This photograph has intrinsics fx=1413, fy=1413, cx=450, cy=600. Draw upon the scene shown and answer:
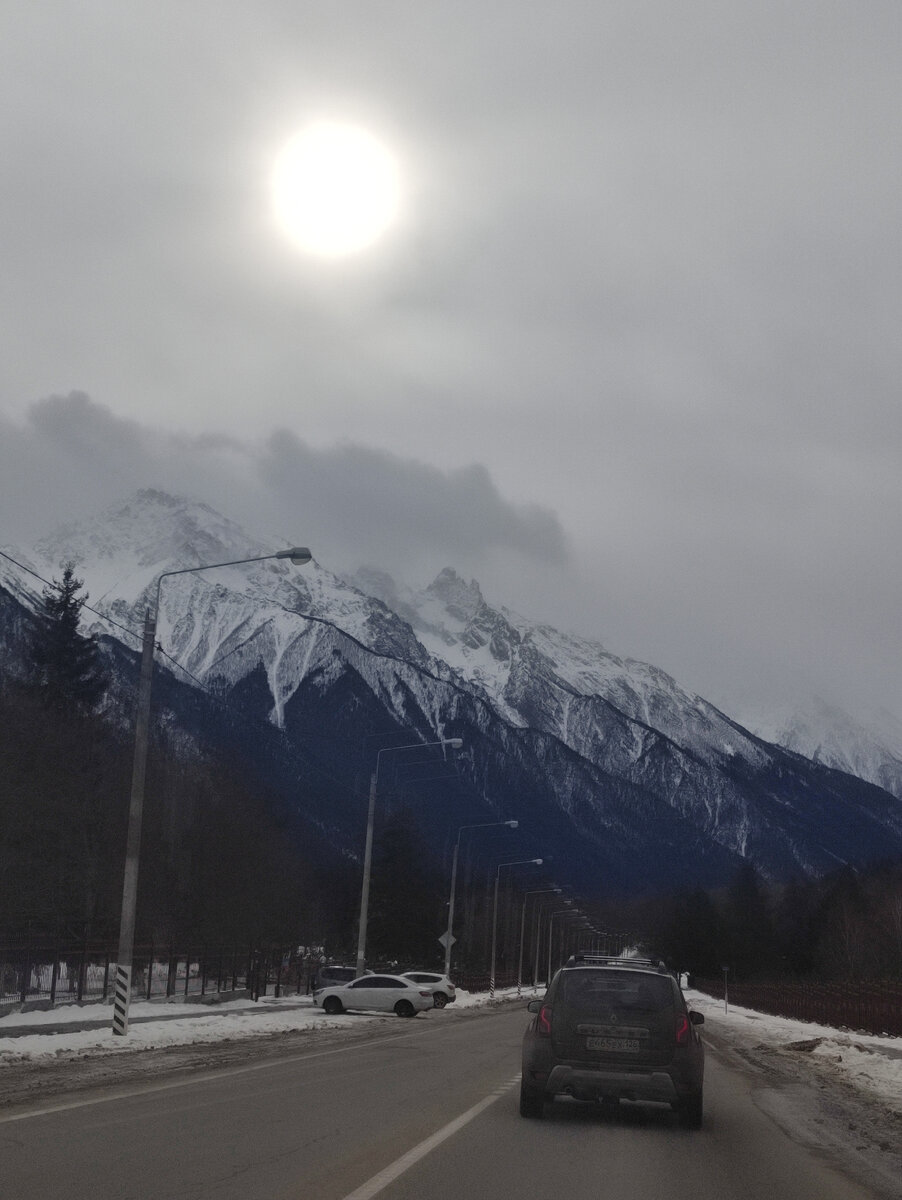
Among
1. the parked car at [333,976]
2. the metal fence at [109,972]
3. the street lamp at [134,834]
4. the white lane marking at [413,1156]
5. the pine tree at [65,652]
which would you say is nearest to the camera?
the white lane marking at [413,1156]

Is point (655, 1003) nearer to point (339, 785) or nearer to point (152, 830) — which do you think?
point (152, 830)

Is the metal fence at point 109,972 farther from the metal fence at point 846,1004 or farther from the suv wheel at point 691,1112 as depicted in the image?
the suv wheel at point 691,1112

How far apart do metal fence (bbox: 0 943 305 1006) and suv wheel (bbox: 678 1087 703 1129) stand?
2290 centimetres

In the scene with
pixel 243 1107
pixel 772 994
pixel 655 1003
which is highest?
pixel 655 1003

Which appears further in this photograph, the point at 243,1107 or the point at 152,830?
the point at 152,830

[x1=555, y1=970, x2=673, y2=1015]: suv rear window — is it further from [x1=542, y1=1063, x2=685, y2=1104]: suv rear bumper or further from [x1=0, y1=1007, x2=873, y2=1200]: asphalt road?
[x1=0, y1=1007, x2=873, y2=1200]: asphalt road

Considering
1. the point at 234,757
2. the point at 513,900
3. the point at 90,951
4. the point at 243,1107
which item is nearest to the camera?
the point at 243,1107

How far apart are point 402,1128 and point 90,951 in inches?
1126

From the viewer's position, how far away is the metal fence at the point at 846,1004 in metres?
42.4

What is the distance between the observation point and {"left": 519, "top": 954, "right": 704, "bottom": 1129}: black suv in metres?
14.1

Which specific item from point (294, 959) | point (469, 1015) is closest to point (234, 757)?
point (294, 959)

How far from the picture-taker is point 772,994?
7888 centimetres

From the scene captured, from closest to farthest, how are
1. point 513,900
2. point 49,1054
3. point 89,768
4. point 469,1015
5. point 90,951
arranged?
point 49,1054 → point 90,951 → point 469,1015 → point 89,768 → point 513,900

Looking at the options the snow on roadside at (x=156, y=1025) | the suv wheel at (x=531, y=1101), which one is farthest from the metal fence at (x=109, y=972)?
the suv wheel at (x=531, y=1101)
